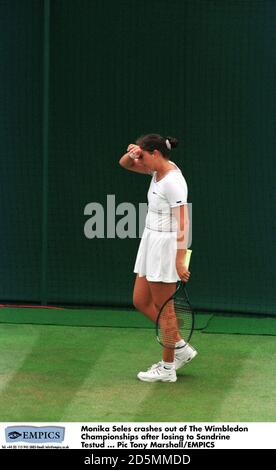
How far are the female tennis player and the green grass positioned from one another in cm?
35

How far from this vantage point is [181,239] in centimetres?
820

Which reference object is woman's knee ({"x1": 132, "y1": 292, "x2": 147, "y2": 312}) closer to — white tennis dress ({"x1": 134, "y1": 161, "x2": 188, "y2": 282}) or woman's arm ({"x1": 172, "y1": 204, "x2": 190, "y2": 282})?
white tennis dress ({"x1": 134, "y1": 161, "x2": 188, "y2": 282})

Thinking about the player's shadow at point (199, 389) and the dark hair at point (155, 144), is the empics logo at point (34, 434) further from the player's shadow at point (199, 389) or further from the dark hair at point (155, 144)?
the dark hair at point (155, 144)

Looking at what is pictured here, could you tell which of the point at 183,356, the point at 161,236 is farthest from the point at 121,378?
the point at 161,236

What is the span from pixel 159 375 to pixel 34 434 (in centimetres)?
158

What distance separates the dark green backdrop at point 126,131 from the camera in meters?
10.4

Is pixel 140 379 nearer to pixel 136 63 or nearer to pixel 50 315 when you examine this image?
pixel 50 315

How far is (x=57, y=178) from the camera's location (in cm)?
1080

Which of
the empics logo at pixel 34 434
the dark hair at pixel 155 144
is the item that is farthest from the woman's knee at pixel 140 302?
the empics logo at pixel 34 434

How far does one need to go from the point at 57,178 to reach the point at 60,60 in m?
1.02

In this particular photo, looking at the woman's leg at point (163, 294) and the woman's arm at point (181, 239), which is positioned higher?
the woman's arm at point (181, 239)

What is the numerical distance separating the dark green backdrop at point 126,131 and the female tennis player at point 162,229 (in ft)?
6.86

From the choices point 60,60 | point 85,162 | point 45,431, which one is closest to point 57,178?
point 85,162

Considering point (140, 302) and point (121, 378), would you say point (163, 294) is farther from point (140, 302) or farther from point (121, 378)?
point (121, 378)
